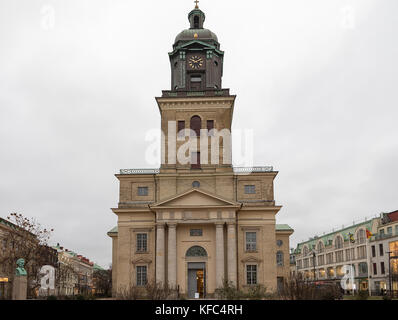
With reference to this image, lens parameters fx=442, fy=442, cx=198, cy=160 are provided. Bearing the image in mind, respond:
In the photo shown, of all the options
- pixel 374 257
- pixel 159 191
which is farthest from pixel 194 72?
pixel 374 257

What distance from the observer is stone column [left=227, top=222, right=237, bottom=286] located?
1758 inches

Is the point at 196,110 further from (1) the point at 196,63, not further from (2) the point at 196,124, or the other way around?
(1) the point at 196,63

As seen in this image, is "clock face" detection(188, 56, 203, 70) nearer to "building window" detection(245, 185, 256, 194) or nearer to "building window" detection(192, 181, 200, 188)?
"building window" detection(192, 181, 200, 188)

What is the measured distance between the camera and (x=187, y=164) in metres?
50.2

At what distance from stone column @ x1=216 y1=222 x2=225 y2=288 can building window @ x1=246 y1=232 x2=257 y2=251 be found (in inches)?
151

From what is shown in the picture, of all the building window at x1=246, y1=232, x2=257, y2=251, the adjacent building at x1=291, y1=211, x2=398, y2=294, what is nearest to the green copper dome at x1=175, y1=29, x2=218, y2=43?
the building window at x1=246, y1=232, x2=257, y2=251

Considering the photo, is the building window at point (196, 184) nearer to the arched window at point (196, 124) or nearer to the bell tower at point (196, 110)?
the bell tower at point (196, 110)

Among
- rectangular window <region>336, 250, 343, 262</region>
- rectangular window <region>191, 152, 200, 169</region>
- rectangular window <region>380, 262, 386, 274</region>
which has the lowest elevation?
rectangular window <region>380, 262, 386, 274</region>

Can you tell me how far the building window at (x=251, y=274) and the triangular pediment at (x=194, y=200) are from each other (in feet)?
23.4

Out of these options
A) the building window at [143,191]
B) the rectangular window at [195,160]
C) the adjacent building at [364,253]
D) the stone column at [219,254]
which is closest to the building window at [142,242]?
the building window at [143,191]

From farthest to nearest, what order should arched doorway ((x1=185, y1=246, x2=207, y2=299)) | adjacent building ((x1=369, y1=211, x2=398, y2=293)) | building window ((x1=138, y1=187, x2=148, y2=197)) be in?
adjacent building ((x1=369, y1=211, x2=398, y2=293)) → building window ((x1=138, y1=187, x2=148, y2=197)) → arched doorway ((x1=185, y1=246, x2=207, y2=299))

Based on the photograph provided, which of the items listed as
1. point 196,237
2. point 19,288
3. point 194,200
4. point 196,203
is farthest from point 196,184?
point 19,288
